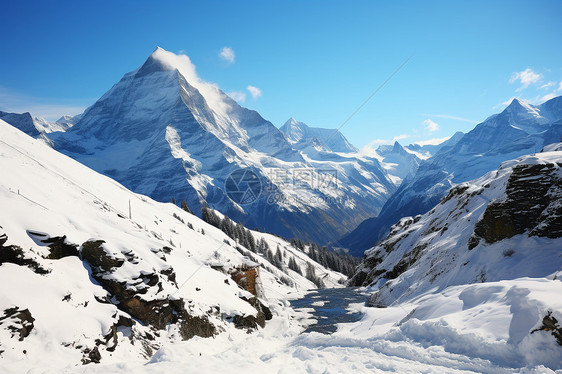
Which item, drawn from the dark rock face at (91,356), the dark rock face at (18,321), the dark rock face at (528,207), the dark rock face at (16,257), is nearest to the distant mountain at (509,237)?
the dark rock face at (528,207)

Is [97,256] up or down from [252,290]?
up

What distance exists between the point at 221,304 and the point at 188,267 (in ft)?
24.3

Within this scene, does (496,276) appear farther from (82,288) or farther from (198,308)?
(82,288)

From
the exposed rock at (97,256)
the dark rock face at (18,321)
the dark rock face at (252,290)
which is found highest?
the exposed rock at (97,256)

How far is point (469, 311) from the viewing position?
53.0 feet

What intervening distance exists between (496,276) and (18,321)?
35978 mm

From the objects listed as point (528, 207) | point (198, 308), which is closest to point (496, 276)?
point (528, 207)

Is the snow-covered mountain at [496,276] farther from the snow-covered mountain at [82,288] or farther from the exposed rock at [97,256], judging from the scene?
the exposed rock at [97,256]

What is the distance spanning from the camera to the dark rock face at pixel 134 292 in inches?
893

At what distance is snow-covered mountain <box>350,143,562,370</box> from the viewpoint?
12117 millimetres

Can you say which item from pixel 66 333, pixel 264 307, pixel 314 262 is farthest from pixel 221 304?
pixel 314 262

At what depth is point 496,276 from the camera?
28109 millimetres

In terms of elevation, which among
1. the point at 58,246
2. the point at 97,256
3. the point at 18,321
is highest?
the point at 58,246

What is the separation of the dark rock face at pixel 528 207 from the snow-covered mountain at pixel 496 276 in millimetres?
78
